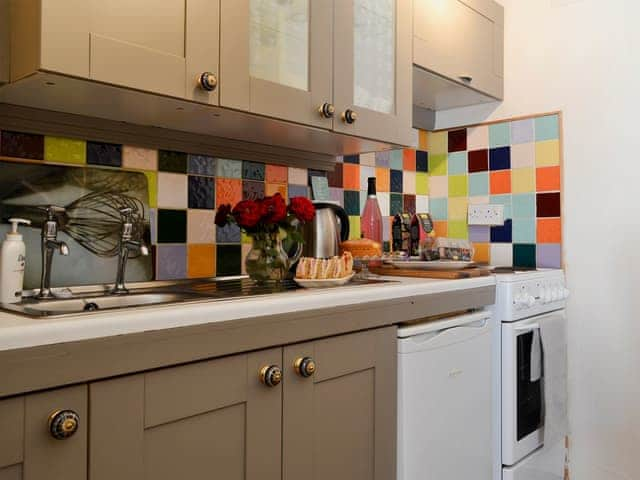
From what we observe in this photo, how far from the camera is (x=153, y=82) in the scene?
1.29 m

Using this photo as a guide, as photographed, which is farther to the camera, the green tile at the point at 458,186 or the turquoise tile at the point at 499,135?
the green tile at the point at 458,186

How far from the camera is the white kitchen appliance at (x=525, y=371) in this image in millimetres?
1996

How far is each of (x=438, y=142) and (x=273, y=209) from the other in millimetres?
1547

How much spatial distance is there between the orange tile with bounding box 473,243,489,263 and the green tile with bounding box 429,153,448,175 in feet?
1.30

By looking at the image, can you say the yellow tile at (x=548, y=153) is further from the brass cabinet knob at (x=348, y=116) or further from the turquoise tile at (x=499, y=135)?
the brass cabinet knob at (x=348, y=116)

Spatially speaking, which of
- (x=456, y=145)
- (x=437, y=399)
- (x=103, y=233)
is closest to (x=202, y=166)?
(x=103, y=233)

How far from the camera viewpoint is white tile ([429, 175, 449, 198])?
2.81 metres

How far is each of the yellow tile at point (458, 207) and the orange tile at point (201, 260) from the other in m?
1.34

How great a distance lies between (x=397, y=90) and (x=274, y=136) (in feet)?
1.60

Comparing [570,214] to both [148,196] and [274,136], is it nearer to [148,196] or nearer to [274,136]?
[274,136]

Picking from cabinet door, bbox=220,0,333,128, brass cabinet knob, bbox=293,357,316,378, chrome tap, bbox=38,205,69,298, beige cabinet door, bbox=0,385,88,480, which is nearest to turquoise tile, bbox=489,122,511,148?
cabinet door, bbox=220,0,333,128

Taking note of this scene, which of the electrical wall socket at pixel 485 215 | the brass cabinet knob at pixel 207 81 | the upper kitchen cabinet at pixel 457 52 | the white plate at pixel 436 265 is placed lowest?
the white plate at pixel 436 265

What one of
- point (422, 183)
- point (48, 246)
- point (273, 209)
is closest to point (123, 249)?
point (48, 246)

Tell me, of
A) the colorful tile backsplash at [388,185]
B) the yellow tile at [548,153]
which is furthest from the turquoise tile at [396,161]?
the yellow tile at [548,153]
